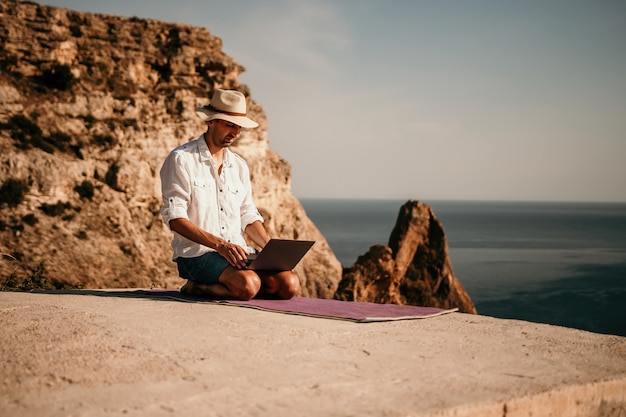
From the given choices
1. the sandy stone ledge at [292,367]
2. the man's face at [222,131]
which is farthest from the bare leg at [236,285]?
the man's face at [222,131]

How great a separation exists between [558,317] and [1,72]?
33.1 m

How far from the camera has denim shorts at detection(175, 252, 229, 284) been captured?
18.6ft

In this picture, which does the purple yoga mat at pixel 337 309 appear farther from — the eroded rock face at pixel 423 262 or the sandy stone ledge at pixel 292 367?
the eroded rock face at pixel 423 262

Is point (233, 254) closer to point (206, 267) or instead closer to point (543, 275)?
point (206, 267)

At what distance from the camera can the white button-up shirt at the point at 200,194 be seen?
18.6 feet

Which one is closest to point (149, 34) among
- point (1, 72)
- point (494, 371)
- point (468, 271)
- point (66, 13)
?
point (66, 13)

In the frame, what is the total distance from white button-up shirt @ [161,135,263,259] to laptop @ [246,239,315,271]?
439 millimetres

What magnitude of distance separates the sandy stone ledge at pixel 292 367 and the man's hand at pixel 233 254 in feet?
1.92

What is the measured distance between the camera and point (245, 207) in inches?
251

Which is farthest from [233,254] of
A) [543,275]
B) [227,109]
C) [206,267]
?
[543,275]

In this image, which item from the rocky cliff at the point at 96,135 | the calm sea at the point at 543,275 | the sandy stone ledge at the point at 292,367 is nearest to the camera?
the sandy stone ledge at the point at 292,367

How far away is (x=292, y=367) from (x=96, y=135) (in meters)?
18.5

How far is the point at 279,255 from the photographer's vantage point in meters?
5.61

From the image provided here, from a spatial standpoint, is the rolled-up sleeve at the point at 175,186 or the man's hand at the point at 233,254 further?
the rolled-up sleeve at the point at 175,186
